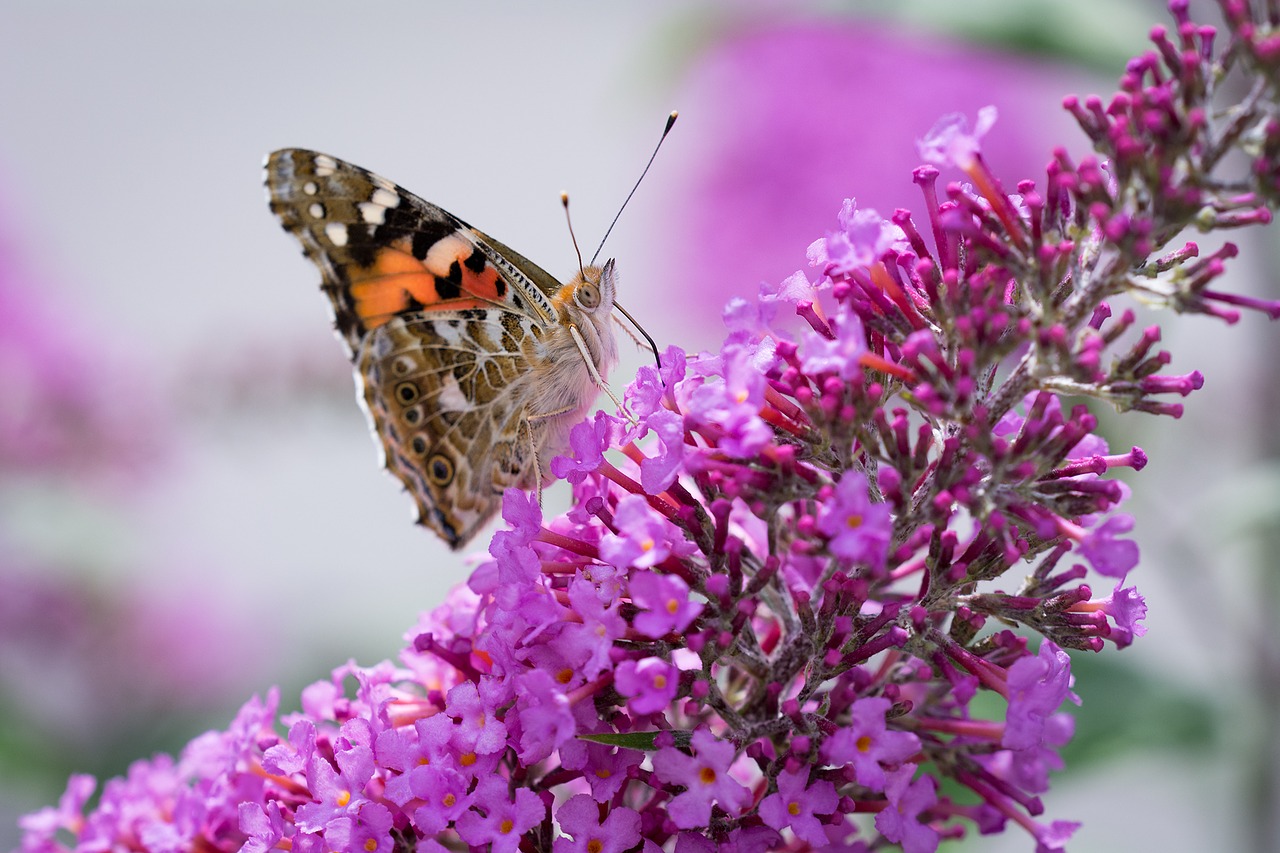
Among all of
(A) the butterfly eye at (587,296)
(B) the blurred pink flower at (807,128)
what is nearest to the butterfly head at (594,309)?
(A) the butterfly eye at (587,296)

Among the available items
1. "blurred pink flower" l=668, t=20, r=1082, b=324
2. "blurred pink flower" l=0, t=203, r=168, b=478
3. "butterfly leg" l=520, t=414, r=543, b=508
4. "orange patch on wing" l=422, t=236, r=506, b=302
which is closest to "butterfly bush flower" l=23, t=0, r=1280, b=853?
"butterfly leg" l=520, t=414, r=543, b=508

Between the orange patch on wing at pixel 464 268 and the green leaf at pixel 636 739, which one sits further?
the orange patch on wing at pixel 464 268

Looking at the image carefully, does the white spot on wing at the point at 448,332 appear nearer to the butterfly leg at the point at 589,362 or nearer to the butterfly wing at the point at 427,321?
the butterfly wing at the point at 427,321

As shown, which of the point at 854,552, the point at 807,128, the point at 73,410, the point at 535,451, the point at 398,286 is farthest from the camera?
the point at 807,128

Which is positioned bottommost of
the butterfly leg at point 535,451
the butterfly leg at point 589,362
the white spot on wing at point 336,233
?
the butterfly leg at point 535,451

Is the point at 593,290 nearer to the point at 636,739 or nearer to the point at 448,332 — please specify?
the point at 448,332

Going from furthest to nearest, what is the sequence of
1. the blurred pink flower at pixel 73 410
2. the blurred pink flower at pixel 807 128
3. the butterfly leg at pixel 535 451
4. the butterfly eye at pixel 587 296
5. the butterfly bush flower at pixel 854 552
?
the blurred pink flower at pixel 807 128
the blurred pink flower at pixel 73 410
the butterfly eye at pixel 587 296
the butterfly leg at pixel 535 451
the butterfly bush flower at pixel 854 552

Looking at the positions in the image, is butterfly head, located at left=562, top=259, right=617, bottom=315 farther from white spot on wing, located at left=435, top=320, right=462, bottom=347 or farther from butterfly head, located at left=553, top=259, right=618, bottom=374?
white spot on wing, located at left=435, top=320, right=462, bottom=347

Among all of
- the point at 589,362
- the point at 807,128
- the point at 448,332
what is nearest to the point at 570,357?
the point at 589,362
